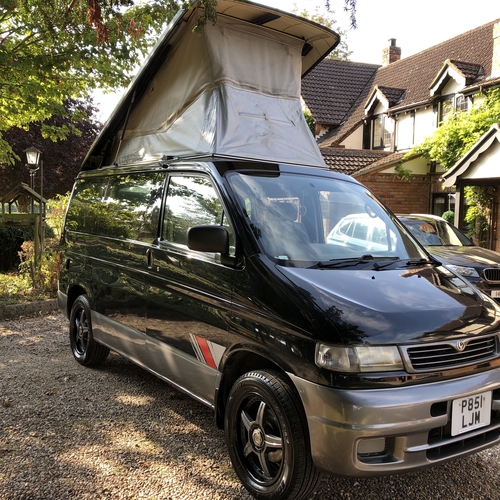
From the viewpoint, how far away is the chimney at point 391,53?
90.0 ft

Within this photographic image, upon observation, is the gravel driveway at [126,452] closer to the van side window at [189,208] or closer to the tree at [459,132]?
the van side window at [189,208]

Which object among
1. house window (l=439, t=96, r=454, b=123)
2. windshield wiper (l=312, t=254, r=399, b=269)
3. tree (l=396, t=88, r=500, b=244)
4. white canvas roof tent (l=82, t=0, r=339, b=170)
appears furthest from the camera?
house window (l=439, t=96, r=454, b=123)

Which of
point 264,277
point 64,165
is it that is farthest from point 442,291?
point 64,165

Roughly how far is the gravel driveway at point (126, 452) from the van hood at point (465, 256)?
4.41 metres

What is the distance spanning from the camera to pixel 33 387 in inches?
199

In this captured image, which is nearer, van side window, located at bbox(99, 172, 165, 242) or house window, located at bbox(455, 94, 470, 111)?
van side window, located at bbox(99, 172, 165, 242)

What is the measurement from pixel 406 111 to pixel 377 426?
19.0 metres

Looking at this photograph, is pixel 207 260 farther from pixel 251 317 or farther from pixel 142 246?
pixel 142 246

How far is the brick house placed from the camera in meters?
17.3

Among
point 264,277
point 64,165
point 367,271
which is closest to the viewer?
point 264,277

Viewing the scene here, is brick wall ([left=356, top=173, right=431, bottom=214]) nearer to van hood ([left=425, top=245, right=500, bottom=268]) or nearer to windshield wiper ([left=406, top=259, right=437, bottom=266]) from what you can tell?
van hood ([left=425, top=245, right=500, bottom=268])

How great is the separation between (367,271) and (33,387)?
11.7 feet

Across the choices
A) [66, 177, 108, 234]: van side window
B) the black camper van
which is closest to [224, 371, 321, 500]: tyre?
the black camper van

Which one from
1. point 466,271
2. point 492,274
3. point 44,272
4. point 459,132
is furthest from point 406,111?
point 44,272
